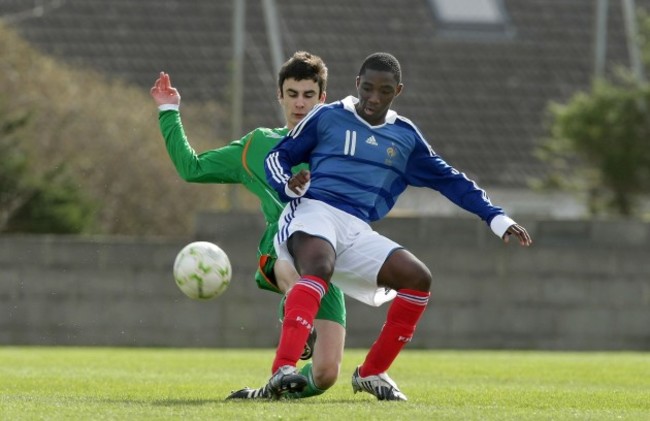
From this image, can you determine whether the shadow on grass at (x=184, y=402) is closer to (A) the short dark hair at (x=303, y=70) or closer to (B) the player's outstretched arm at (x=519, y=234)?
(B) the player's outstretched arm at (x=519, y=234)

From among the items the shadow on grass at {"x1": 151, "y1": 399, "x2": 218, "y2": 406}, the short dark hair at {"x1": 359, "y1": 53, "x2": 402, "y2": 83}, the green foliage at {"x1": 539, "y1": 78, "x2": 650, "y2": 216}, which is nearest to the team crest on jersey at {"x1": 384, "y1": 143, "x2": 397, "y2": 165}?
the short dark hair at {"x1": 359, "y1": 53, "x2": 402, "y2": 83}

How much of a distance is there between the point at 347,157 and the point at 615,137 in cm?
1759

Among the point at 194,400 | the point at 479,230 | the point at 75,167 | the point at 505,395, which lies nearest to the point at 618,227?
the point at 479,230

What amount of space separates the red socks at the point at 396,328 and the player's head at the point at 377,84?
971 millimetres

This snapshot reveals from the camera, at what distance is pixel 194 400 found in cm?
805

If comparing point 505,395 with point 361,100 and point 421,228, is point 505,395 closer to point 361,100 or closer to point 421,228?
point 361,100

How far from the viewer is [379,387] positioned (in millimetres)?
8203

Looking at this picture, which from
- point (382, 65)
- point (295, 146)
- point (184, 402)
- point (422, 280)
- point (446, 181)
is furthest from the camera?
point (446, 181)

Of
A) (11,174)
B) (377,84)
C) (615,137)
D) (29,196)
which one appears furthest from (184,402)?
(615,137)

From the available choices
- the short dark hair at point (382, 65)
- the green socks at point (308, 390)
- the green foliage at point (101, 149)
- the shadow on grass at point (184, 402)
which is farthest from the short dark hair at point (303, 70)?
the green foliage at point (101, 149)

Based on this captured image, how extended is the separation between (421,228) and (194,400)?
10.1 m

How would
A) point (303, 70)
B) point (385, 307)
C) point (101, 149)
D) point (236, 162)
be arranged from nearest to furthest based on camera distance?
point (303, 70)
point (236, 162)
point (385, 307)
point (101, 149)

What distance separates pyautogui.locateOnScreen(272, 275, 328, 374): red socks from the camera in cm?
757

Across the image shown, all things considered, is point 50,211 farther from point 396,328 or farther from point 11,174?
point 396,328
